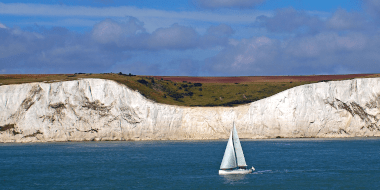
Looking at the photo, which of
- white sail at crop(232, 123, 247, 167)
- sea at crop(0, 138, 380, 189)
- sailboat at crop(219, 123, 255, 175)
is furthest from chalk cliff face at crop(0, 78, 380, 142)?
white sail at crop(232, 123, 247, 167)

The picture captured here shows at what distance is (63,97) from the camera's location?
8888 cm

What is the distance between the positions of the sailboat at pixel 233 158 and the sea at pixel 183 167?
0.93m

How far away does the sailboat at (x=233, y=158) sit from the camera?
4666 centimetres

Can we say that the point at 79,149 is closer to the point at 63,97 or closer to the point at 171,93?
the point at 63,97

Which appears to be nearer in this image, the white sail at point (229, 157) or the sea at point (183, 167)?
the sea at point (183, 167)

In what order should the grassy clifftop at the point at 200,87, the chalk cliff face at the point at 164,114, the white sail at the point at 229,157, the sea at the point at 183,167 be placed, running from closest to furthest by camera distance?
1. the sea at the point at 183,167
2. the white sail at the point at 229,157
3. the chalk cliff face at the point at 164,114
4. the grassy clifftop at the point at 200,87

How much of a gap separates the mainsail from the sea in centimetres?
130

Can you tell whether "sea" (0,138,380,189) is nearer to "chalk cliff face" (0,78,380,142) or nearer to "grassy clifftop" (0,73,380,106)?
"chalk cliff face" (0,78,380,142)

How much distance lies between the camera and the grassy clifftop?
310 feet

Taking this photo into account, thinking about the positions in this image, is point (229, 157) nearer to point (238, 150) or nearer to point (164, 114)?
point (238, 150)

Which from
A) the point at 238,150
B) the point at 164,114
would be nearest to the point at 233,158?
the point at 238,150

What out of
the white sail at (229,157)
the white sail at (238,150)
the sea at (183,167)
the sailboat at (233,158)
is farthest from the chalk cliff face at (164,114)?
the white sail at (238,150)

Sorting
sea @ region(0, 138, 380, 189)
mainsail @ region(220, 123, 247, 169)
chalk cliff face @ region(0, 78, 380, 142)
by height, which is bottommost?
sea @ region(0, 138, 380, 189)

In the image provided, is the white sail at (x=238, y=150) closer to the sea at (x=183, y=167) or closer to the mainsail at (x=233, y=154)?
the mainsail at (x=233, y=154)
